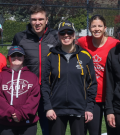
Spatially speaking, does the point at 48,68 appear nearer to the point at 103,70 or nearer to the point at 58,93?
the point at 58,93

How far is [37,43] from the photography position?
11.9 feet

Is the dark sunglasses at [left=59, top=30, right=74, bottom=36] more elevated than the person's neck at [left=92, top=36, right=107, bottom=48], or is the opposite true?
the dark sunglasses at [left=59, top=30, right=74, bottom=36]

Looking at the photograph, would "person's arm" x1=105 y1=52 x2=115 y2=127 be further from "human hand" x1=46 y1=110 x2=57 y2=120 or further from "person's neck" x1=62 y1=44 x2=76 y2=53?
"human hand" x1=46 y1=110 x2=57 y2=120

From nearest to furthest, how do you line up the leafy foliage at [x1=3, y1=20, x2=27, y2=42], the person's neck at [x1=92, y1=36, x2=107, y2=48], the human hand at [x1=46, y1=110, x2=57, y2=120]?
the human hand at [x1=46, y1=110, x2=57, y2=120]
the person's neck at [x1=92, y1=36, x2=107, y2=48]
the leafy foliage at [x1=3, y1=20, x2=27, y2=42]

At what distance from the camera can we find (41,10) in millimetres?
3588

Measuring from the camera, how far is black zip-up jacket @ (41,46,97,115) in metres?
3.06

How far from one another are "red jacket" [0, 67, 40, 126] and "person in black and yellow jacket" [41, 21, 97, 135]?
172 mm

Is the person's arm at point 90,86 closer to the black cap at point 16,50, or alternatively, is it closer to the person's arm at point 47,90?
the person's arm at point 47,90

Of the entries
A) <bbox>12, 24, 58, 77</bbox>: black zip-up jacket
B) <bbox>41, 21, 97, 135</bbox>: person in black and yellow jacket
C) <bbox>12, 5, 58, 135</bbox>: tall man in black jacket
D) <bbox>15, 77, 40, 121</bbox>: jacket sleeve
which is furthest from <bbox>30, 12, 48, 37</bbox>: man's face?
<bbox>15, 77, 40, 121</bbox>: jacket sleeve

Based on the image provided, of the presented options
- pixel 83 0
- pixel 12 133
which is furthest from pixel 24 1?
pixel 12 133

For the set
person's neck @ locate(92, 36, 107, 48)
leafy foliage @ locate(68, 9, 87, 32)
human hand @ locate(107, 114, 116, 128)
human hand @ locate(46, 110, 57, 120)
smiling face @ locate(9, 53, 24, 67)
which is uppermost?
leafy foliage @ locate(68, 9, 87, 32)

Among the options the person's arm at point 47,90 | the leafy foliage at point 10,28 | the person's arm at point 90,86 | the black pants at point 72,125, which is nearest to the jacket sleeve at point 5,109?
the person's arm at point 47,90

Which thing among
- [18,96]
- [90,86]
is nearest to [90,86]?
[90,86]

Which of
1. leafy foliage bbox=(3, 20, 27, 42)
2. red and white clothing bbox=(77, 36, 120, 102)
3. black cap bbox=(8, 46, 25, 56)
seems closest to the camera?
black cap bbox=(8, 46, 25, 56)
